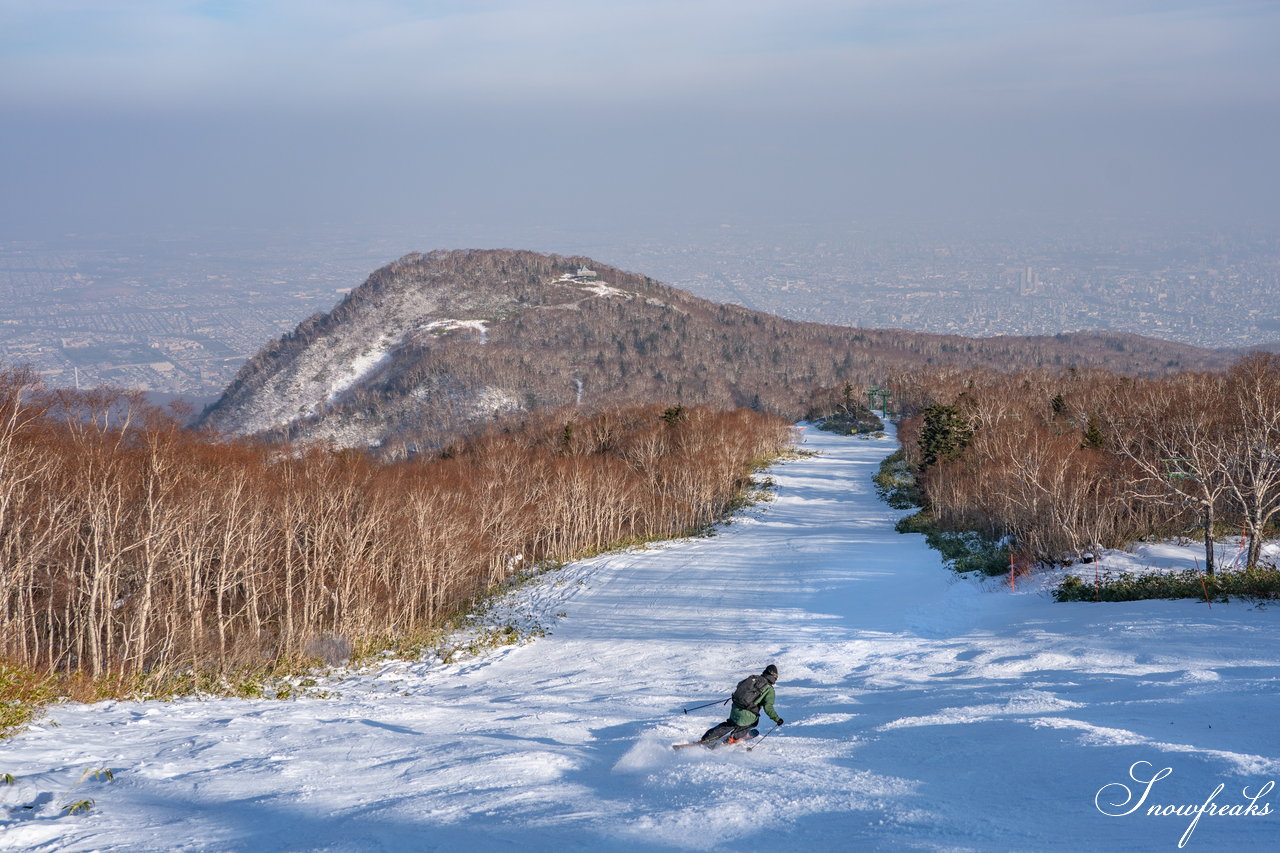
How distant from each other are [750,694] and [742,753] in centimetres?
85

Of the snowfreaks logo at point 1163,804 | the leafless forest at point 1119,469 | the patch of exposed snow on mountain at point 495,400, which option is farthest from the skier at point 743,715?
the patch of exposed snow on mountain at point 495,400

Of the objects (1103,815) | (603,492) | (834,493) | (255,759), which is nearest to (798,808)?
(1103,815)

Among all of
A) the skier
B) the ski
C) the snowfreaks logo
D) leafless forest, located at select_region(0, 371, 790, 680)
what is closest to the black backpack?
the skier

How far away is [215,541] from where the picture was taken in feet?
98.2

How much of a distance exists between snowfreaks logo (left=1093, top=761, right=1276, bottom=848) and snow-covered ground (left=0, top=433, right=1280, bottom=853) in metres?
0.05

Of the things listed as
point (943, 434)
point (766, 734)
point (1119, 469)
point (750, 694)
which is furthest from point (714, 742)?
point (943, 434)

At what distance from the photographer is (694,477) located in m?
57.1

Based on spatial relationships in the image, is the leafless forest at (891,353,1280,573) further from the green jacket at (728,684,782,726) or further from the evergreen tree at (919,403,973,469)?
the green jacket at (728,684,782,726)

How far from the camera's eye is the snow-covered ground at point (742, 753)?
345 inches

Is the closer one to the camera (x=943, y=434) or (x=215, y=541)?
(x=215, y=541)

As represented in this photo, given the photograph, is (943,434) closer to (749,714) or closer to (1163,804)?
(749,714)

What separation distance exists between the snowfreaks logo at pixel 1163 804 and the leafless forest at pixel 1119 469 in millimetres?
13985

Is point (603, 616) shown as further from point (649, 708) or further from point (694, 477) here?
point (694, 477)

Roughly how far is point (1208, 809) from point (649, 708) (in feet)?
32.0
